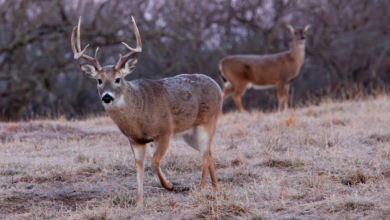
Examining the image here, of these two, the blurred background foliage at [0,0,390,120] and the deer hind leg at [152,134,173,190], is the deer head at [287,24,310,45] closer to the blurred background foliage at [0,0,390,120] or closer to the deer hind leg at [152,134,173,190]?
the blurred background foliage at [0,0,390,120]

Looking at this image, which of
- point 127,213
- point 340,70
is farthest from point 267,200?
point 340,70

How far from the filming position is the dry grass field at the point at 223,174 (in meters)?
4.92

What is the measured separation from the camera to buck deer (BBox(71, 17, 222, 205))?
5.56 meters

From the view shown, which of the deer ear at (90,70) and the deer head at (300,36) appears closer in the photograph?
the deer ear at (90,70)

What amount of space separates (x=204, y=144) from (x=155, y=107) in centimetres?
79

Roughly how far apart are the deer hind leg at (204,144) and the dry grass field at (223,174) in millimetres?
195

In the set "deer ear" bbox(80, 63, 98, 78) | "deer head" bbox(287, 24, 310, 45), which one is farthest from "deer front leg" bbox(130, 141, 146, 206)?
"deer head" bbox(287, 24, 310, 45)

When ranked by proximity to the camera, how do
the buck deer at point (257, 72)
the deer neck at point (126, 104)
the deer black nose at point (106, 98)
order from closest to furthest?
the deer black nose at point (106, 98)
the deer neck at point (126, 104)
the buck deer at point (257, 72)

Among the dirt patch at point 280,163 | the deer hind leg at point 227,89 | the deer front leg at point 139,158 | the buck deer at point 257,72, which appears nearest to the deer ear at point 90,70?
the deer front leg at point 139,158

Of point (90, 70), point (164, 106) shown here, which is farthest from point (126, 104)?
point (90, 70)

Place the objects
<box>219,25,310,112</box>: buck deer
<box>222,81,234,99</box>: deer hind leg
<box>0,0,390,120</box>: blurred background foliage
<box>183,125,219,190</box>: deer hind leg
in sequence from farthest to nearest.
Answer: <box>0,0,390,120</box>: blurred background foliage < <box>222,81,234,99</box>: deer hind leg < <box>219,25,310,112</box>: buck deer < <box>183,125,219,190</box>: deer hind leg

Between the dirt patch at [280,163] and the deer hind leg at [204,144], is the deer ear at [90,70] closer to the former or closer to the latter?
the deer hind leg at [204,144]

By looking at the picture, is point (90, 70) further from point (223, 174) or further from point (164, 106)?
point (223, 174)

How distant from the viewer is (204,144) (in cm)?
616
